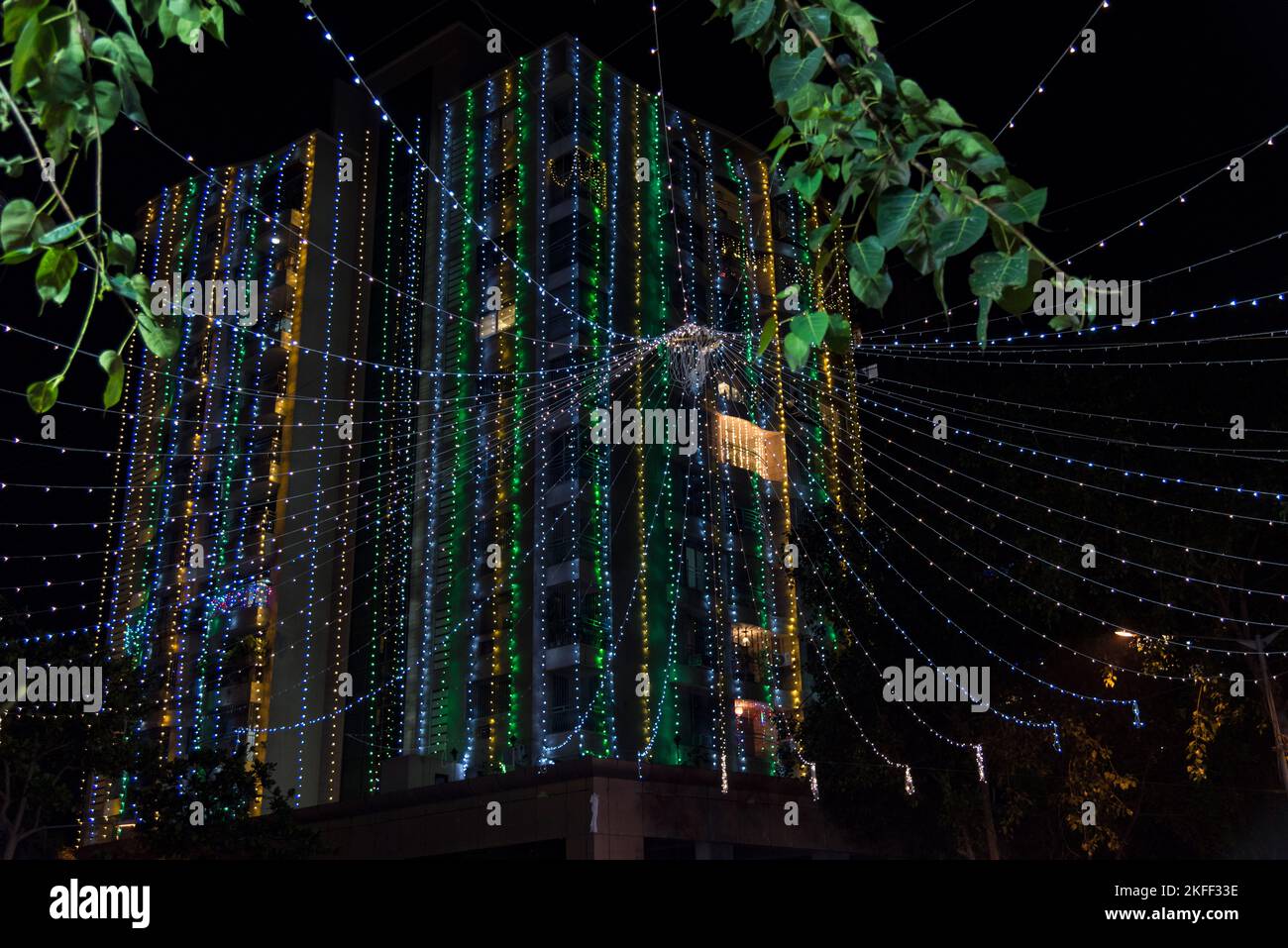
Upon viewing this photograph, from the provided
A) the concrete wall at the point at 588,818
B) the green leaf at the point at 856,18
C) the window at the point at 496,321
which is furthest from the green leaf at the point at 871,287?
the window at the point at 496,321

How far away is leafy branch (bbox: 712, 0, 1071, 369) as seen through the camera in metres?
2.81

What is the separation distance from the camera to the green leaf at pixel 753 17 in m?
2.93

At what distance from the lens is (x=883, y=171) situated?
2.90m

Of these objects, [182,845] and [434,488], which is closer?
[182,845]

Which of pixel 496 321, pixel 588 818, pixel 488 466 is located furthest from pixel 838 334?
pixel 496 321

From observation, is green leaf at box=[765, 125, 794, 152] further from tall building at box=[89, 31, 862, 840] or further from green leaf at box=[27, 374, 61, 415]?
tall building at box=[89, 31, 862, 840]

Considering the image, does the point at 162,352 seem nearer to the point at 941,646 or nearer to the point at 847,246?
the point at 847,246

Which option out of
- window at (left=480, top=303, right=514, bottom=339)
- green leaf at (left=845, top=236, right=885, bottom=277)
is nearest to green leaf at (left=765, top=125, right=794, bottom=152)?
green leaf at (left=845, top=236, right=885, bottom=277)

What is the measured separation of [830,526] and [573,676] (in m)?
6.14

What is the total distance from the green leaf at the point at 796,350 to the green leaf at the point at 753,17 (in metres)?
0.75

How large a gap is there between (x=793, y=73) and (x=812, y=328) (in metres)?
0.62

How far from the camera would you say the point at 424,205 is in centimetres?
3197
